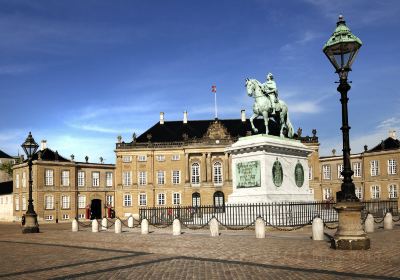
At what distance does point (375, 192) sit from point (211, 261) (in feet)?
194

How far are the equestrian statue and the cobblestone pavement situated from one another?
355 inches

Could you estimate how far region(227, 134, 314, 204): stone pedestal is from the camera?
2136 cm

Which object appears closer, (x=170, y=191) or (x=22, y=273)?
(x=22, y=273)

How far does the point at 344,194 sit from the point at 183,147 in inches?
2170

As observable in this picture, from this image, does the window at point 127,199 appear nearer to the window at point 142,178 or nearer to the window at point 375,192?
the window at point 142,178

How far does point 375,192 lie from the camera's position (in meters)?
65.1

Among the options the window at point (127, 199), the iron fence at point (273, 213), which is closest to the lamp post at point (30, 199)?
the iron fence at point (273, 213)

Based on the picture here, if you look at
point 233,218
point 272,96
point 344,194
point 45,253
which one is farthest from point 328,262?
point 272,96

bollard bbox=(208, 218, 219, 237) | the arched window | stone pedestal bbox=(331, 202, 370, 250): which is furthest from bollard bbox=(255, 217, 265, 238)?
the arched window

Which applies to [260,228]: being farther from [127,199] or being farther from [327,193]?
[327,193]

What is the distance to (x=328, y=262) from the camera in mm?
10547

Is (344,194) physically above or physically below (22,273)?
above

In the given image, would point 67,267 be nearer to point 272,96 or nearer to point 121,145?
point 272,96

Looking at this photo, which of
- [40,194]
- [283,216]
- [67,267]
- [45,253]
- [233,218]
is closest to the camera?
[67,267]
